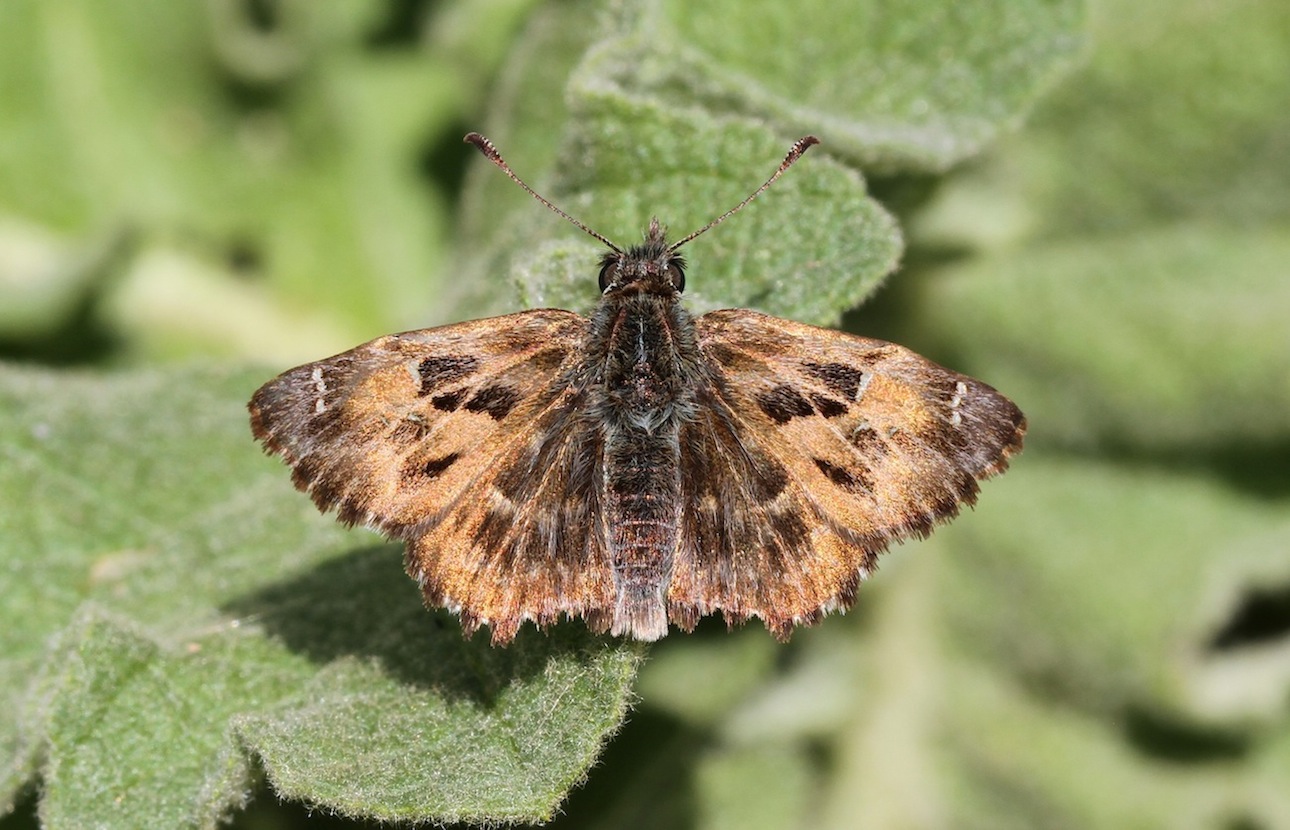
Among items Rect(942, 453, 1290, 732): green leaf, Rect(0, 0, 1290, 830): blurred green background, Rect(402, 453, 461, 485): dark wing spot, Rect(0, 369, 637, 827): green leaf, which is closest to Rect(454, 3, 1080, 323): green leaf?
Rect(0, 0, 1290, 830): blurred green background

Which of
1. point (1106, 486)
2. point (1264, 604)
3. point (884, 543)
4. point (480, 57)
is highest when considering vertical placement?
point (480, 57)

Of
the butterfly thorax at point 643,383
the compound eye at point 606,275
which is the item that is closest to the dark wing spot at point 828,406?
the butterfly thorax at point 643,383

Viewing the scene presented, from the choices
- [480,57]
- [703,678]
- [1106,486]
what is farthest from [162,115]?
[1106,486]

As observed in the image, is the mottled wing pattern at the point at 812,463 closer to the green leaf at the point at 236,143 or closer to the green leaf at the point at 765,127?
the green leaf at the point at 765,127

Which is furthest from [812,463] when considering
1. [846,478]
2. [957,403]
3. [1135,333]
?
[1135,333]

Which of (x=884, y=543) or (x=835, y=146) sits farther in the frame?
(x=835, y=146)

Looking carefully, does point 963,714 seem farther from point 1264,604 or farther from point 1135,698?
point 1264,604

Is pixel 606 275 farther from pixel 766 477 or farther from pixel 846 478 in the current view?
pixel 846 478
